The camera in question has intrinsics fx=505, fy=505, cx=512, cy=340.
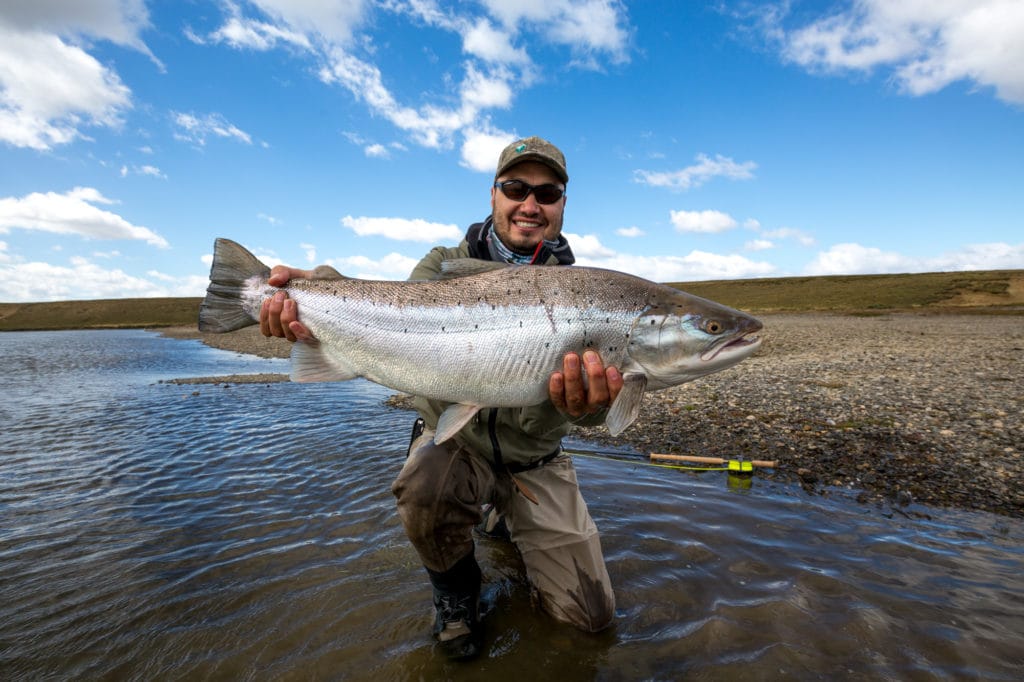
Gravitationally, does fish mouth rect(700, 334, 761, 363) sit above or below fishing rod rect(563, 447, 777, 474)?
above

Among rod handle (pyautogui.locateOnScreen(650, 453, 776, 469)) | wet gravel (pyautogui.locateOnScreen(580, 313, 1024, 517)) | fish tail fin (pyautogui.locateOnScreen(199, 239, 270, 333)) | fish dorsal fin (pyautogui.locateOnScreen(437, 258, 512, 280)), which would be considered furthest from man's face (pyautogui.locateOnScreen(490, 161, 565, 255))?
wet gravel (pyautogui.locateOnScreen(580, 313, 1024, 517))

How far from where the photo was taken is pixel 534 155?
473 centimetres

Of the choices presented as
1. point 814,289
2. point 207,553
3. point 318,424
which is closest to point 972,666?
point 207,553

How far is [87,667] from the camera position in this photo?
3537 mm

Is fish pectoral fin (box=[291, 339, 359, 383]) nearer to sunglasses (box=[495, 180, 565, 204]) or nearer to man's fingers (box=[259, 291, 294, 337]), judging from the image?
man's fingers (box=[259, 291, 294, 337])

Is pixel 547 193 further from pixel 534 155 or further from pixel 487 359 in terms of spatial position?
pixel 487 359

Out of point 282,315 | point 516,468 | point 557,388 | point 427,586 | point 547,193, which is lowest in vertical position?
point 427,586

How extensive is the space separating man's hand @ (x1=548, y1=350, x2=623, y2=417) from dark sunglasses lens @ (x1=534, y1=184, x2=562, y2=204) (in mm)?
1941

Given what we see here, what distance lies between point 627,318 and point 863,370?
12431 millimetres

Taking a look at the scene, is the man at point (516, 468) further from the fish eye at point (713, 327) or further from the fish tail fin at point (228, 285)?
the fish eye at point (713, 327)

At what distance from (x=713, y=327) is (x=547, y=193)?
2136 millimetres

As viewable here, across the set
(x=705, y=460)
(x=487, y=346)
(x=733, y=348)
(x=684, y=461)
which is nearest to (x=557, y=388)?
(x=487, y=346)

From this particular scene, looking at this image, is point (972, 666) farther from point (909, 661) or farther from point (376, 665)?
point (376, 665)

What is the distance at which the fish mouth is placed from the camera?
3.43 m
